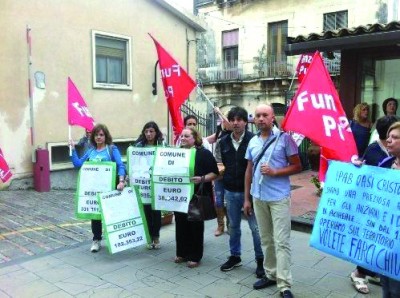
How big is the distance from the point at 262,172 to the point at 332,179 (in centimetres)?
65

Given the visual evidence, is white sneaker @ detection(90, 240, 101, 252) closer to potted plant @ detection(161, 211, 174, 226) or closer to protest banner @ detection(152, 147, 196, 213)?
protest banner @ detection(152, 147, 196, 213)

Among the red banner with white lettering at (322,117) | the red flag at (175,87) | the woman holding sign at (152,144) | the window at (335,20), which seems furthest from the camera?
the window at (335,20)

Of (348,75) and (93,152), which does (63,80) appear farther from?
(348,75)

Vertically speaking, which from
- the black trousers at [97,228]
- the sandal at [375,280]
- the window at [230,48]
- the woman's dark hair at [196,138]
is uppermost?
the window at [230,48]

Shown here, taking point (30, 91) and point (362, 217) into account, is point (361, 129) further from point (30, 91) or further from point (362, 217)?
point (30, 91)

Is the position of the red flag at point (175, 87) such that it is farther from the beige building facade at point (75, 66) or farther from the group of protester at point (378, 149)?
the beige building facade at point (75, 66)

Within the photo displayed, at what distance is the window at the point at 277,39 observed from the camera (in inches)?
876

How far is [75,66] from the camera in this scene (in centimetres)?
984

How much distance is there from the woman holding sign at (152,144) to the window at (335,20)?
17451 millimetres

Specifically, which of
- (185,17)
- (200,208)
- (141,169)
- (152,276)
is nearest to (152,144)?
(141,169)

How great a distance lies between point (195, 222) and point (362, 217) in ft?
6.83

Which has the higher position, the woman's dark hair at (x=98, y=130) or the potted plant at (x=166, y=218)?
the woman's dark hair at (x=98, y=130)

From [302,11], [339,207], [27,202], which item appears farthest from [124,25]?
[302,11]

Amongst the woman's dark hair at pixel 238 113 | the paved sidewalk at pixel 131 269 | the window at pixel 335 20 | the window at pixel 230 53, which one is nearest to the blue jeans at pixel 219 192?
the paved sidewalk at pixel 131 269
